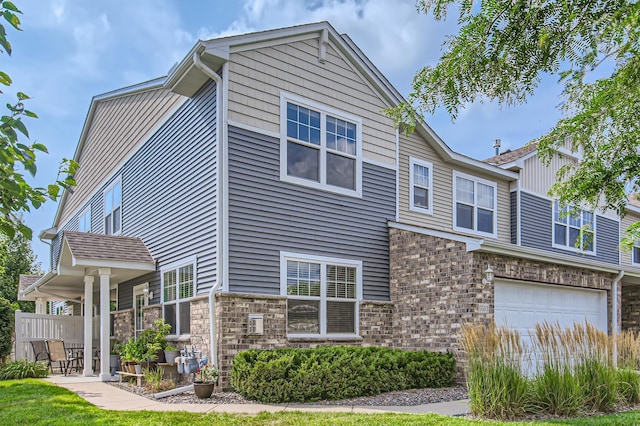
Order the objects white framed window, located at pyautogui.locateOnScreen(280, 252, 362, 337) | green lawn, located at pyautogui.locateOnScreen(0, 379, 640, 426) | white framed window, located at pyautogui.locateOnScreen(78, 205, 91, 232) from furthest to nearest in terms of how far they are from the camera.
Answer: white framed window, located at pyautogui.locateOnScreen(78, 205, 91, 232)
white framed window, located at pyautogui.locateOnScreen(280, 252, 362, 337)
green lawn, located at pyautogui.locateOnScreen(0, 379, 640, 426)

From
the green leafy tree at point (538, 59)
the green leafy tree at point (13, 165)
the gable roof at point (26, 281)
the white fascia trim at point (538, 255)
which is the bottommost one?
the gable roof at point (26, 281)

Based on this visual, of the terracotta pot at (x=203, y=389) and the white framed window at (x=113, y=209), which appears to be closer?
the terracotta pot at (x=203, y=389)

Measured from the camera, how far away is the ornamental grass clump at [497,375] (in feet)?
23.8

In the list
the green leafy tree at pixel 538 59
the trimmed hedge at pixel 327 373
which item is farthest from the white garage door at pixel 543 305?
the green leafy tree at pixel 538 59

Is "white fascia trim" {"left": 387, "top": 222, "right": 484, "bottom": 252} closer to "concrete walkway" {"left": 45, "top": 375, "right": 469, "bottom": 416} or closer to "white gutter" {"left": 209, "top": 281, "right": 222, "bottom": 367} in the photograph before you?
"concrete walkway" {"left": 45, "top": 375, "right": 469, "bottom": 416}

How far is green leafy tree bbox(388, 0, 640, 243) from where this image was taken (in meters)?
5.27

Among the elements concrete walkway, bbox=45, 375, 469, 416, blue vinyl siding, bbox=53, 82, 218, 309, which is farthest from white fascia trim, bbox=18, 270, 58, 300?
concrete walkway, bbox=45, 375, 469, 416

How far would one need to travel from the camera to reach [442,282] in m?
11.2

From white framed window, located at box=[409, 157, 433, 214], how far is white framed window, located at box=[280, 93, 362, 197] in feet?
6.67

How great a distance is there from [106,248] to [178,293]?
2.22m

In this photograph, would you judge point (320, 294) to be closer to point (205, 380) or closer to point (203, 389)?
point (205, 380)

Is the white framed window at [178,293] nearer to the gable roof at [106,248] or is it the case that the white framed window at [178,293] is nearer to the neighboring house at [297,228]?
the neighboring house at [297,228]

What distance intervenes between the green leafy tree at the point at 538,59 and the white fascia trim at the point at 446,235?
136 inches

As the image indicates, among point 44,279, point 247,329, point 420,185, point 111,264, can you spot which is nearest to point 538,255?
point 420,185
